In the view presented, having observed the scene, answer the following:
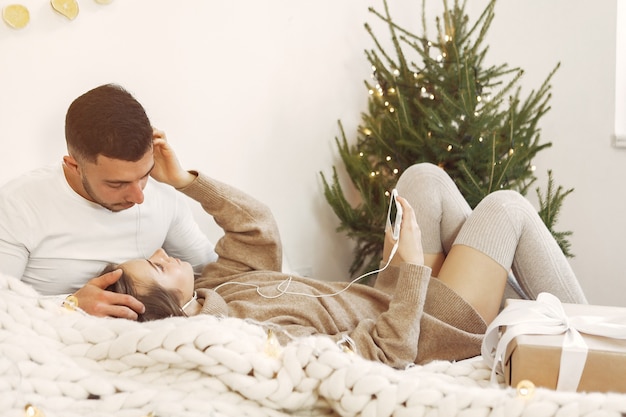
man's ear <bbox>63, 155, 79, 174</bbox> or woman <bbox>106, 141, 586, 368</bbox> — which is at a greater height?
man's ear <bbox>63, 155, 79, 174</bbox>

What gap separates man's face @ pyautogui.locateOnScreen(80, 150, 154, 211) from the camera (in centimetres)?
143

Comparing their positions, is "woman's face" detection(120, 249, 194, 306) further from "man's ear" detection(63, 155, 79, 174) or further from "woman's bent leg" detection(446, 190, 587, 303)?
"woman's bent leg" detection(446, 190, 587, 303)

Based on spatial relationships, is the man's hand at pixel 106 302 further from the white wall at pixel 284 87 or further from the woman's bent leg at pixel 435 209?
the woman's bent leg at pixel 435 209

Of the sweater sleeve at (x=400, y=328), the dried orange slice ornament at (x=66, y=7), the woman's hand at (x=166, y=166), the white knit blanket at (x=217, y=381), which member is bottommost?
the sweater sleeve at (x=400, y=328)

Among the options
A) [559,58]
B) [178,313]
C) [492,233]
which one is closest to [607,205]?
[559,58]

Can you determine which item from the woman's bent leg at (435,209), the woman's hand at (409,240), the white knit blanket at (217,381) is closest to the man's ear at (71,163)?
the white knit blanket at (217,381)

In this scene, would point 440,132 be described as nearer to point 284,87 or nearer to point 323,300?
point 284,87

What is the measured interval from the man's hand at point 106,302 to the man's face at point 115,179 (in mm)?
187

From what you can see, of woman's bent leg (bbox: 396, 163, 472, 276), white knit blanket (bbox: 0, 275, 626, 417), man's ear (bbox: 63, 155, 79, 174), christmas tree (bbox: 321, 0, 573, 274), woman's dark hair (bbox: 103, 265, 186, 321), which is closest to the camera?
white knit blanket (bbox: 0, 275, 626, 417)

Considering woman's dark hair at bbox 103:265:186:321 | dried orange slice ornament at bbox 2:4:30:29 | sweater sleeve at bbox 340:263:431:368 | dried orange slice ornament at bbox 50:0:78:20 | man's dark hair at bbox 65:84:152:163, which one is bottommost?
sweater sleeve at bbox 340:263:431:368

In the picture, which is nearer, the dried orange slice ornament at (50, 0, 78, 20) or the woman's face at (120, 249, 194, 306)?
the woman's face at (120, 249, 194, 306)

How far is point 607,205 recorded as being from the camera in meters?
2.80

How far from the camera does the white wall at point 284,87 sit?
1769mm

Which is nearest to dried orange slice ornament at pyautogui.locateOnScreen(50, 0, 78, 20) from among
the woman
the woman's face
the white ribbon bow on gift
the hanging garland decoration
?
the hanging garland decoration
